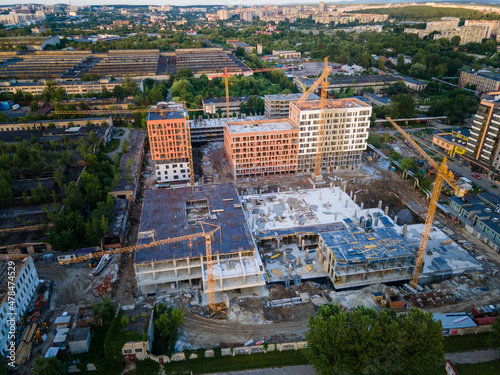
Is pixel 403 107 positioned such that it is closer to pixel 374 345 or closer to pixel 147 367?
pixel 374 345

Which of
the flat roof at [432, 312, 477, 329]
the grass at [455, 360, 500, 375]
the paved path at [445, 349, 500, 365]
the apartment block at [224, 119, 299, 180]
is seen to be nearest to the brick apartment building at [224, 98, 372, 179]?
the apartment block at [224, 119, 299, 180]

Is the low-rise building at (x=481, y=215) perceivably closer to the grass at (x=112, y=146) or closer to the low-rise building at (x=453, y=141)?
the low-rise building at (x=453, y=141)

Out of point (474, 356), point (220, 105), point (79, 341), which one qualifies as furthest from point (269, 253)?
point (220, 105)

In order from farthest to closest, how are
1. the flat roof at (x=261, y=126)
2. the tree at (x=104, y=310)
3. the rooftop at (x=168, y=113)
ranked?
the flat roof at (x=261, y=126) → the rooftop at (x=168, y=113) → the tree at (x=104, y=310)

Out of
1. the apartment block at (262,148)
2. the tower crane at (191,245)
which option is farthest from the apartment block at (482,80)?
the tower crane at (191,245)

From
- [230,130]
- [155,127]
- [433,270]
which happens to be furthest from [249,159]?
[433,270]

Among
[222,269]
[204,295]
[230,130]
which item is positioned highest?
[230,130]

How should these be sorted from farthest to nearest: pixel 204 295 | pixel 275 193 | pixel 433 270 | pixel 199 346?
1. pixel 275 193
2. pixel 433 270
3. pixel 204 295
4. pixel 199 346

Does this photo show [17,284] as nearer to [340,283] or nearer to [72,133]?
[340,283]
